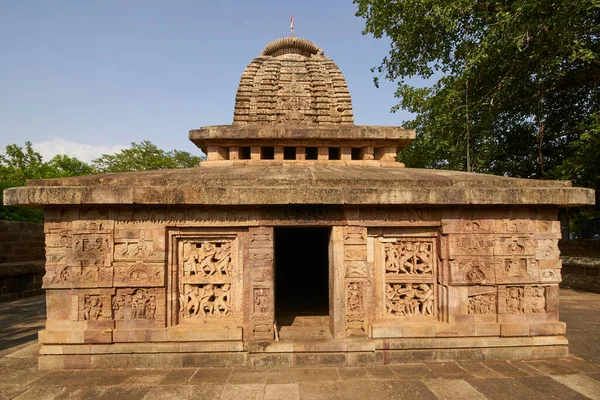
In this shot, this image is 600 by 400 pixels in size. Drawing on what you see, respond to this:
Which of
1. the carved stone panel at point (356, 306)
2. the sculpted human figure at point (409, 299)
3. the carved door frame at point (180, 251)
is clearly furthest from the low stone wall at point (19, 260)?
the sculpted human figure at point (409, 299)

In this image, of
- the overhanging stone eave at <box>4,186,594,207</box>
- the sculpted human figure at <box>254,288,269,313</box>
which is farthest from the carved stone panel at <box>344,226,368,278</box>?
the sculpted human figure at <box>254,288,269,313</box>

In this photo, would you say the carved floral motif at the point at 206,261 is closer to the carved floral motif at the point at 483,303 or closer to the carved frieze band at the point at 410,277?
the carved frieze band at the point at 410,277

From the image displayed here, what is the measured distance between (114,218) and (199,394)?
2757mm


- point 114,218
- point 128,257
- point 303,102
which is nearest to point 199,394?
point 128,257

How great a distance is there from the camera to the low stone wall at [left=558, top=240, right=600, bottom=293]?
35.1 feet

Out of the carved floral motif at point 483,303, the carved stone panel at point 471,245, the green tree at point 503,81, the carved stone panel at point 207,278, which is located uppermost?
the green tree at point 503,81

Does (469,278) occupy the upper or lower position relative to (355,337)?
upper

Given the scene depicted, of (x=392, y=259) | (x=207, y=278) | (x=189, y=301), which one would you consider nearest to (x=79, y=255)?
(x=189, y=301)

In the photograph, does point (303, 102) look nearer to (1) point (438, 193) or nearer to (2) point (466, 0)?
(1) point (438, 193)

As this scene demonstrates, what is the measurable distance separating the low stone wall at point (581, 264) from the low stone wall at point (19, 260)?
1796cm

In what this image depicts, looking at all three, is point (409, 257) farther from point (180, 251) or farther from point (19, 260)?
point (19, 260)

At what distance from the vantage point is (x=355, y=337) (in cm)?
495

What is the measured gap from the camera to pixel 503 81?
11305 mm

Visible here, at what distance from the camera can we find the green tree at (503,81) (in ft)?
32.2
